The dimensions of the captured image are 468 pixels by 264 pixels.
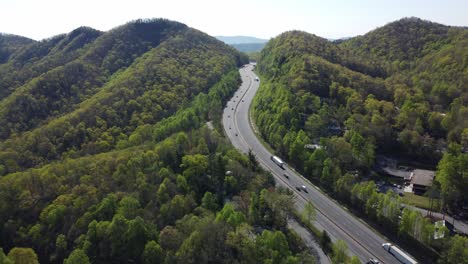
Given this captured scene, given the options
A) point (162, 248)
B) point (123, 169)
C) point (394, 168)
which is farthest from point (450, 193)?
point (123, 169)

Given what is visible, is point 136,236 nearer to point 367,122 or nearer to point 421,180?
point 421,180

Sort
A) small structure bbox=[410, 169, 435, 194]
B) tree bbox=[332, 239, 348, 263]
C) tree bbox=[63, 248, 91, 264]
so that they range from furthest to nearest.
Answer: small structure bbox=[410, 169, 435, 194], tree bbox=[332, 239, 348, 263], tree bbox=[63, 248, 91, 264]

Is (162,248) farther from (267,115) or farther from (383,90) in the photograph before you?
(383,90)

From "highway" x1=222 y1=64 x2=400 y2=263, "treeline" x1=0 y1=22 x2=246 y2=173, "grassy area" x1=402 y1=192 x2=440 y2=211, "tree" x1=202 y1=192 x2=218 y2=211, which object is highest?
"treeline" x1=0 y1=22 x2=246 y2=173

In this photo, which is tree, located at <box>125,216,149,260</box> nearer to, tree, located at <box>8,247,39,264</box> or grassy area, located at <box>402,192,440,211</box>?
tree, located at <box>8,247,39,264</box>

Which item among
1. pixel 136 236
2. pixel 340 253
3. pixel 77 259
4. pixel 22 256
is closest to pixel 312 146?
pixel 340 253

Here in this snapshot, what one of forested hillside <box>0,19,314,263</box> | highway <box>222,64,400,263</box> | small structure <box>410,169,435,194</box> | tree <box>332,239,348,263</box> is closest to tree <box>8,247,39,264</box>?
forested hillside <box>0,19,314,263</box>
